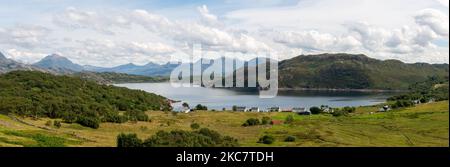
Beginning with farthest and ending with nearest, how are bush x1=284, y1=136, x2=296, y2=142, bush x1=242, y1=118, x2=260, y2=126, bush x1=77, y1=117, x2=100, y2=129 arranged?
bush x1=242, y1=118, x2=260, y2=126 < bush x1=77, y1=117, x2=100, y2=129 < bush x1=284, y1=136, x2=296, y2=142

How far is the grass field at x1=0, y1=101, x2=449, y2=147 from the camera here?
280ft

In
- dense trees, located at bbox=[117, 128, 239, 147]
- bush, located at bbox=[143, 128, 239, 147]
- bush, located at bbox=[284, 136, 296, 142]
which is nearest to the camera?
bush, located at bbox=[143, 128, 239, 147]

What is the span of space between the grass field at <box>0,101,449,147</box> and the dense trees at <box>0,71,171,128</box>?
639 cm

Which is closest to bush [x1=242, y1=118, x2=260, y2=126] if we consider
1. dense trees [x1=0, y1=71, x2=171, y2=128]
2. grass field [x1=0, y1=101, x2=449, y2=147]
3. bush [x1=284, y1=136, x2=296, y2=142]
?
grass field [x1=0, y1=101, x2=449, y2=147]

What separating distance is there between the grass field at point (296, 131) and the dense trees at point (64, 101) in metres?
6.39

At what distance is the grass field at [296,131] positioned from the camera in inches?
3364

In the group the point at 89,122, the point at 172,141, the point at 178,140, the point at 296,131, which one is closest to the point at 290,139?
the point at 296,131

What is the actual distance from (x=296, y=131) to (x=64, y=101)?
255 feet

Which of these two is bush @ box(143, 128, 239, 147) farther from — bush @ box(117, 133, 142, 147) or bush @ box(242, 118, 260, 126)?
bush @ box(242, 118, 260, 126)

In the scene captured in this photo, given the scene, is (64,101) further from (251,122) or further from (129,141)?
(129,141)

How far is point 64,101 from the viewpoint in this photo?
151m
